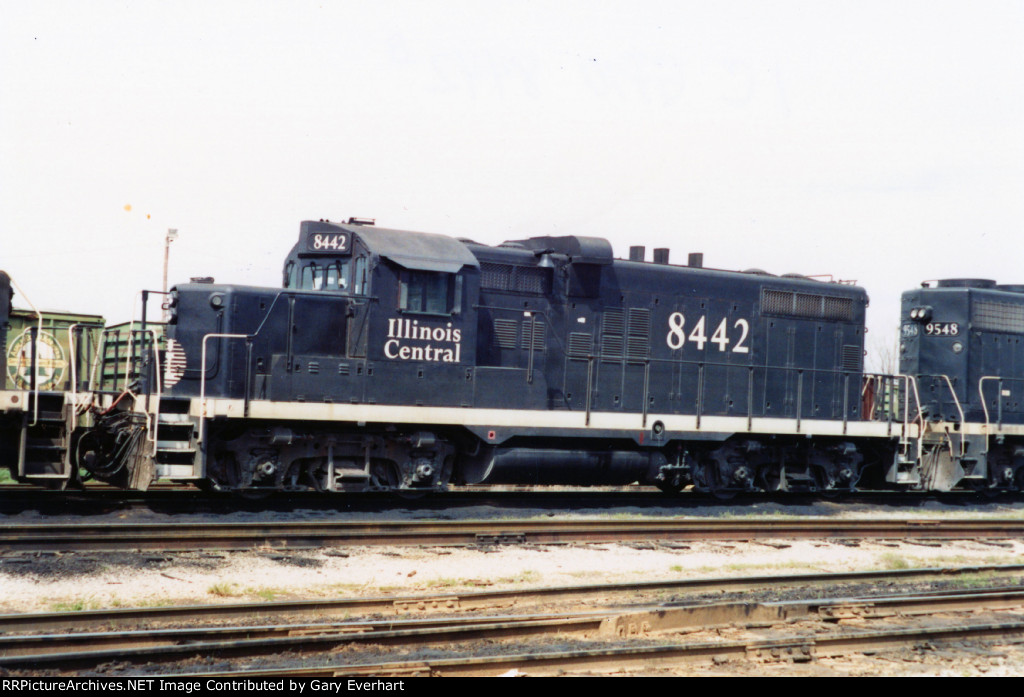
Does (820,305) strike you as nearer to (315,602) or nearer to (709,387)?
(709,387)

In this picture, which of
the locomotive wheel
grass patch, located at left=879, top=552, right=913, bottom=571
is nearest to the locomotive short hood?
the locomotive wheel

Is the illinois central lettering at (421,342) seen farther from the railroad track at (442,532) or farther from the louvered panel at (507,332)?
the railroad track at (442,532)

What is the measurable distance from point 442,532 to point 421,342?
2876 mm

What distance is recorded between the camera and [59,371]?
1758 cm

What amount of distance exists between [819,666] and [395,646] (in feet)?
9.53

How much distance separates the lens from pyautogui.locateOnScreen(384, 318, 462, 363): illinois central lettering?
512 inches

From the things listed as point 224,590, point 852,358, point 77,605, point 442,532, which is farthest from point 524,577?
point 852,358

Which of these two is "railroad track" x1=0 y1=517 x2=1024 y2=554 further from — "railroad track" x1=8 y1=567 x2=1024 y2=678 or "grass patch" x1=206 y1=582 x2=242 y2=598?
"railroad track" x1=8 y1=567 x2=1024 y2=678

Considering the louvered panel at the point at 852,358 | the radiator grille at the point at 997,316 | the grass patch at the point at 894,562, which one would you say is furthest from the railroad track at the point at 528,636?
the radiator grille at the point at 997,316

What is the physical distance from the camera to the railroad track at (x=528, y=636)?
6223mm

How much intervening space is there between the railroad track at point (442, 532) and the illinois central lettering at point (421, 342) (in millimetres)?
2430

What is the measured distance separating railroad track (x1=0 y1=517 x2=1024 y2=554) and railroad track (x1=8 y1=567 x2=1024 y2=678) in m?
3.36

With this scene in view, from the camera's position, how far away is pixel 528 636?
7.23m

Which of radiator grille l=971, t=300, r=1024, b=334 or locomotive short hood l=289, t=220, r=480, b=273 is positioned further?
radiator grille l=971, t=300, r=1024, b=334
